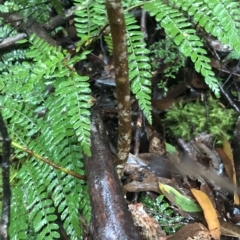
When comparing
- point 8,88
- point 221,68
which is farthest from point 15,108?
point 221,68

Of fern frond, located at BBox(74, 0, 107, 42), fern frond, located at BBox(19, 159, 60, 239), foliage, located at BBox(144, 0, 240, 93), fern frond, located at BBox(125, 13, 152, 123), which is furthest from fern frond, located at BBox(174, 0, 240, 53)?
fern frond, located at BBox(19, 159, 60, 239)

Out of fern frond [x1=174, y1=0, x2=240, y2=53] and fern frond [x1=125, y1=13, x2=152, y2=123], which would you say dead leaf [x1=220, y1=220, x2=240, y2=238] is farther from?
fern frond [x1=174, y1=0, x2=240, y2=53]

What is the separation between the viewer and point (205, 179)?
96.3 inches

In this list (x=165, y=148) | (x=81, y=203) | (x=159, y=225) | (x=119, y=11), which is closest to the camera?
(x=119, y=11)

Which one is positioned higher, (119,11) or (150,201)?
(119,11)

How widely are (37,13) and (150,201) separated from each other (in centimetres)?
144

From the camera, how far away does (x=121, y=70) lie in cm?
154

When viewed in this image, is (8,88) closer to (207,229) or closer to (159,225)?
(159,225)

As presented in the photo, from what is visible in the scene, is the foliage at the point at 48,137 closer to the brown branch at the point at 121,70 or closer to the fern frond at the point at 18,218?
the fern frond at the point at 18,218

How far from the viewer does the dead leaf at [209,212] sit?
2115 millimetres

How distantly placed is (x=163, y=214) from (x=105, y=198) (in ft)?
1.79

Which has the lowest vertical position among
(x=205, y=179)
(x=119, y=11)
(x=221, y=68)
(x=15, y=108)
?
(x=205, y=179)

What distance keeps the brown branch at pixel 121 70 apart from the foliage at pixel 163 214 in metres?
0.35

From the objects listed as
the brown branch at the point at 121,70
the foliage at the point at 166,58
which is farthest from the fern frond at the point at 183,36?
the foliage at the point at 166,58
